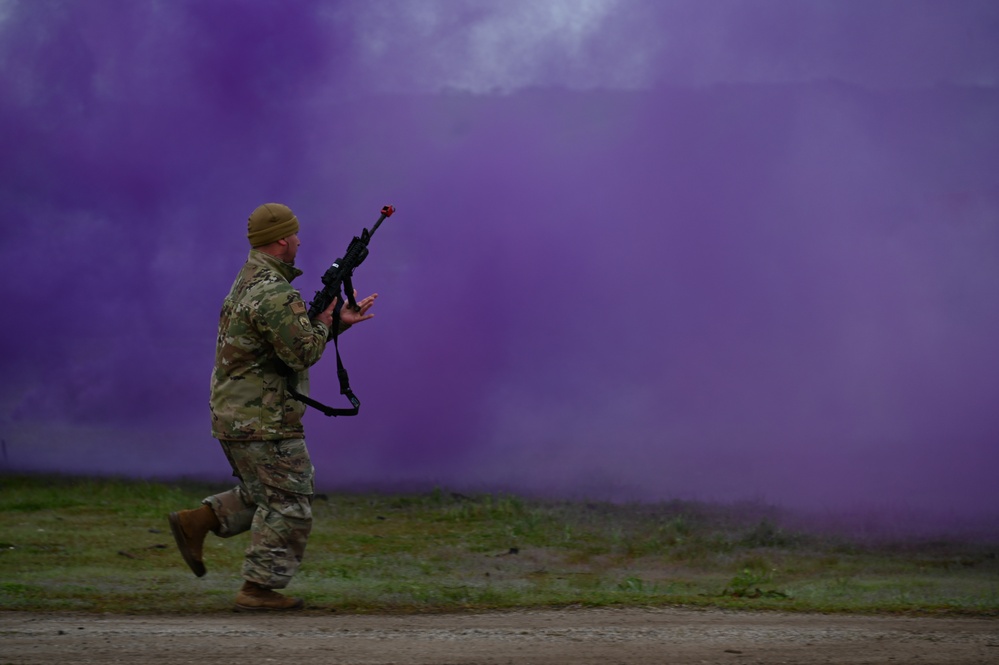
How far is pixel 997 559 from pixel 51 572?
897 cm

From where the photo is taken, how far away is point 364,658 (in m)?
6.27

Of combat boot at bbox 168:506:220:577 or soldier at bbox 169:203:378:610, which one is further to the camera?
combat boot at bbox 168:506:220:577

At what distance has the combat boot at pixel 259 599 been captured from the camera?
7.60 meters

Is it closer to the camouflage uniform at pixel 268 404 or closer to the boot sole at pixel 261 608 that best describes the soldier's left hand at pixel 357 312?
the camouflage uniform at pixel 268 404

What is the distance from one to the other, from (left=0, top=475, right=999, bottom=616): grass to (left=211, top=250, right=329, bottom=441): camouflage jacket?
4.56 ft

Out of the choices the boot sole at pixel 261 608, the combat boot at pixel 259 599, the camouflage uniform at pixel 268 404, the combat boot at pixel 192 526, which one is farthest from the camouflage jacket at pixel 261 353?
the boot sole at pixel 261 608

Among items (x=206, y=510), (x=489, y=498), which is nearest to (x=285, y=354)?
(x=206, y=510)

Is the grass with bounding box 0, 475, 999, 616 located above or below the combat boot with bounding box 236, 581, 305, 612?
above

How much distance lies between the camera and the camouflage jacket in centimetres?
718

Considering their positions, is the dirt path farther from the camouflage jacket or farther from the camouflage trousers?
the camouflage jacket

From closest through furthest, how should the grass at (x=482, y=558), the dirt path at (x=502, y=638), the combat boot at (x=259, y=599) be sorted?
1. the dirt path at (x=502, y=638)
2. the combat boot at (x=259, y=599)
3. the grass at (x=482, y=558)

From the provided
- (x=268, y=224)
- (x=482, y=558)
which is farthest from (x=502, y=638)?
(x=482, y=558)

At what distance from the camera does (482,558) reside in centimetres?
1146

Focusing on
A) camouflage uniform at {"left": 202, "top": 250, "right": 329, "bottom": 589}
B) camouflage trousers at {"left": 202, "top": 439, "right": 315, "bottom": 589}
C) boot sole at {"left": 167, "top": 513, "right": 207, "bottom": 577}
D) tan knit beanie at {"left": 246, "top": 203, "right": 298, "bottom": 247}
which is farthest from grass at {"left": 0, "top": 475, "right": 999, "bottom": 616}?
tan knit beanie at {"left": 246, "top": 203, "right": 298, "bottom": 247}
